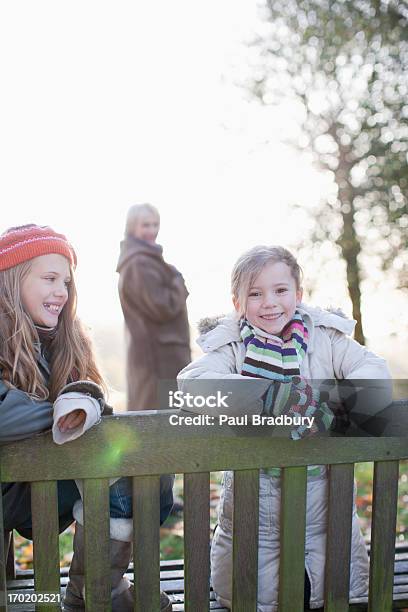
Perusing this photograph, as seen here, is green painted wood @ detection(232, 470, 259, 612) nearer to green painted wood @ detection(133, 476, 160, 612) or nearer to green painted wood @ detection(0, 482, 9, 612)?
green painted wood @ detection(133, 476, 160, 612)

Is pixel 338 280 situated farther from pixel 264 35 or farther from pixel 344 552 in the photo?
pixel 344 552

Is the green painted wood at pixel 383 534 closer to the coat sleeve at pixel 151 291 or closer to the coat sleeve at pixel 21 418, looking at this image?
the coat sleeve at pixel 21 418

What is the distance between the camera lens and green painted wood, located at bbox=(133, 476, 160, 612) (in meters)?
1.98

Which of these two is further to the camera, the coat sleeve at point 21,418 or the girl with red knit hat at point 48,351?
the girl with red knit hat at point 48,351

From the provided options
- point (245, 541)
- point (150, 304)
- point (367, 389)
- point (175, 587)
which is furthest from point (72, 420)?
point (150, 304)

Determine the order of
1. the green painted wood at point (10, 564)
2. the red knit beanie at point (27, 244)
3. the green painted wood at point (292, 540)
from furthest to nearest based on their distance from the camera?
the green painted wood at point (10, 564) < the red knit beanie at point (27, 244) < the green painted wood at point (292, 540)

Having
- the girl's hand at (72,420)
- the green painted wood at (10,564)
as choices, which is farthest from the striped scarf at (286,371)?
the green painted wood at (10,564)

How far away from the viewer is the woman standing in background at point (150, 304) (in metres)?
5.66

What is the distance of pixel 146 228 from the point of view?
568 centimetres

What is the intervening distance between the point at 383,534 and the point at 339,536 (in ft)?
0.55

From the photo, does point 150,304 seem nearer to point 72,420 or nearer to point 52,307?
point 52,307

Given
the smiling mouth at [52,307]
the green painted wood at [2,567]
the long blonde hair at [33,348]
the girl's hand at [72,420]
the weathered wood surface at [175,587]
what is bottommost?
the weathered wood surface at [175,587]

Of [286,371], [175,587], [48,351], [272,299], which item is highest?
[272,299]

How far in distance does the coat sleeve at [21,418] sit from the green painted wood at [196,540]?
49 centimetres
